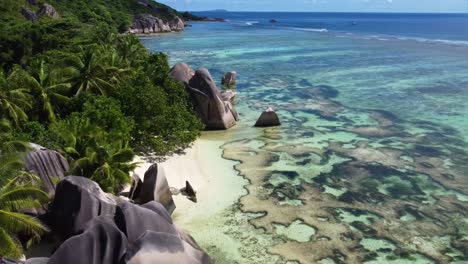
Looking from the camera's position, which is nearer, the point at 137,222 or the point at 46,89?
the point at 137,222

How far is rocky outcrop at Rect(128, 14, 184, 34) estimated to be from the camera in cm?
12796

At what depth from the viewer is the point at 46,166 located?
19953 millimetres

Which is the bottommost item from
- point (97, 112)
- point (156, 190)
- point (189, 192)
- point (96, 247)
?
point (189, 192)

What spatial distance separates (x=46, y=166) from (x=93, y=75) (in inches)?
520

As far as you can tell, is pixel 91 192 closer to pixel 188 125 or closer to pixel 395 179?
pixel 188 125

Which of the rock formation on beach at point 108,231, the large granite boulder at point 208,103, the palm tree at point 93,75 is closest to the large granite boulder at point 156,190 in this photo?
the rock formation on beach at point 108,231

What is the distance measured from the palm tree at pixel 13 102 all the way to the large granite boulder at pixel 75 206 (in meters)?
9.65

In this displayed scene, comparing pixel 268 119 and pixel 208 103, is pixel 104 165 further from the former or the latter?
pixel 268 119

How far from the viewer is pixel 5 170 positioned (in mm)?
16031

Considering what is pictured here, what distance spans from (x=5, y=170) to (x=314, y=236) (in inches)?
502

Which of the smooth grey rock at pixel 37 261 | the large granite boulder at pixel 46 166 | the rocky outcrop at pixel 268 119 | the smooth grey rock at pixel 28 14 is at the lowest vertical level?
the rocky outcrop at pixel 268 119

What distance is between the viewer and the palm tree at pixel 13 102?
2588cm

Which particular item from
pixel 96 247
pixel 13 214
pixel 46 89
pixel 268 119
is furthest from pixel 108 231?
pixel 268 119

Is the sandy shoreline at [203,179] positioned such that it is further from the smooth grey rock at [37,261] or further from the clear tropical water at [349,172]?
the smooth grey rock at [37,261]
